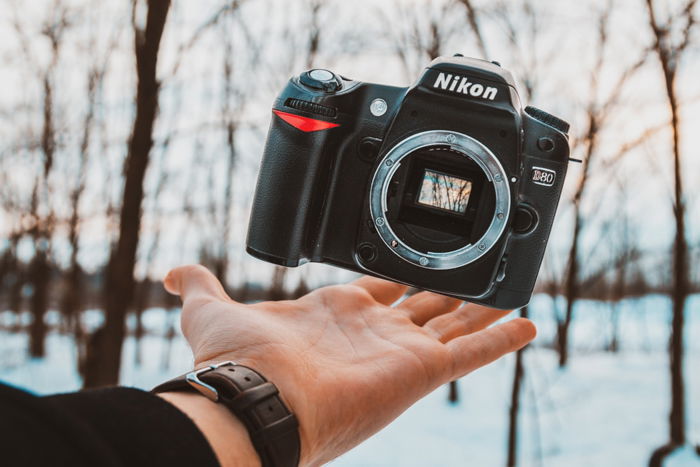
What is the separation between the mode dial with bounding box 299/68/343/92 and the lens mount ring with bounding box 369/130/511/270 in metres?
0.14

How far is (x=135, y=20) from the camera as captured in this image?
65.1 inches

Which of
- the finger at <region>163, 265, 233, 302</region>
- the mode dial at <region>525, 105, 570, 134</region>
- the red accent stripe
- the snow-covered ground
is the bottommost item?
the snow-covered ground

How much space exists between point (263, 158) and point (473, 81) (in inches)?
13.7

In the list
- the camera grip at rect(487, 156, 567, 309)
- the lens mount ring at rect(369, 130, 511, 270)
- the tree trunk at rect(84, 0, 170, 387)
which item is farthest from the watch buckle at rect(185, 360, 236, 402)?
the tree trunk at rect(84, 0, 170, 387)

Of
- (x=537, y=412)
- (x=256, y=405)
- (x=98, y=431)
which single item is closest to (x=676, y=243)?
(x=537, y=412)

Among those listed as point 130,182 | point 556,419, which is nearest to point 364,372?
point 130,182

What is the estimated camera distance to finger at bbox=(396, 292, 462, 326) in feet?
3.34

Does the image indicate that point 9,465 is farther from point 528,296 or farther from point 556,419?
point 556,419

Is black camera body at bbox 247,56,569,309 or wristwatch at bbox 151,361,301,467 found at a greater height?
black camera body at bbox 247,56,569,309

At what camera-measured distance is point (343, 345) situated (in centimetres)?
89

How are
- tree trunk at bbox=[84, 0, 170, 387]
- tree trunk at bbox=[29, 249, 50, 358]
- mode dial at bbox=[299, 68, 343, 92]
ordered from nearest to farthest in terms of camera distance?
mode dial at bbox=[299, 68, 343, 92] → tree trunk at bbox=[84, 0, 170, 387] → tree trunk at bbox=[29, 249, 50, 358]

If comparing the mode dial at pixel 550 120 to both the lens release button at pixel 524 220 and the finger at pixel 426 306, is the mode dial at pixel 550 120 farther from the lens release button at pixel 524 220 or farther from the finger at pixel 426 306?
the finger at pixel 426 306

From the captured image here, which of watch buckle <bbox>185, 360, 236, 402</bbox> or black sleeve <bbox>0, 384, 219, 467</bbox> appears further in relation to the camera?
watch buckle <bbox>185, 360, 236, 402</bbox>

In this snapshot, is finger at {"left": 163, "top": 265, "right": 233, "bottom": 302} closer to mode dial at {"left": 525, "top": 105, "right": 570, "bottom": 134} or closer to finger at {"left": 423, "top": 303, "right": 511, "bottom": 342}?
finger at {"left": 423, "top": 303, "right": 511, "bottom": 342}
